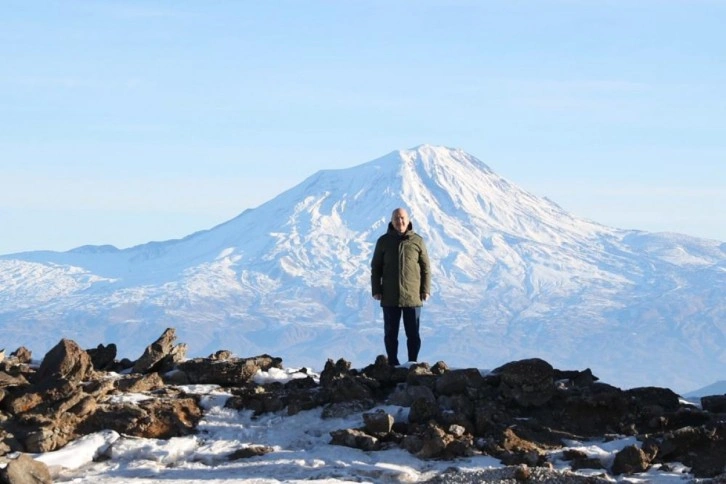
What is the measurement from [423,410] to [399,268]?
3400 mm

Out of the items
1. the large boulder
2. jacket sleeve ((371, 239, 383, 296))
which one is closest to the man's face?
jacket sleeve ((371, 239, 383, 296))

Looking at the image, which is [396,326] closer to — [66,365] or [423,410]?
[423,410]

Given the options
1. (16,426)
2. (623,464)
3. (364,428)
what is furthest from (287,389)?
(623,464)

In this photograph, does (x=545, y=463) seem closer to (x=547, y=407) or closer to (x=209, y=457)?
(x=547, y=407)

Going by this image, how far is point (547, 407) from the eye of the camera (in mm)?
14711

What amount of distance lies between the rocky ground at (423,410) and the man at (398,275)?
132cm

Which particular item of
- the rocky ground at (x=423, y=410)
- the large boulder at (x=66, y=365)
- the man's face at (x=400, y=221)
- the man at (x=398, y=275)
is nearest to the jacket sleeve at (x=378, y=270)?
the man at (x=398, y=275)

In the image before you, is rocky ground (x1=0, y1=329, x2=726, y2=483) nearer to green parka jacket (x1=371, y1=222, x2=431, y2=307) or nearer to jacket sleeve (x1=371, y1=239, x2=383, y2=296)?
green parka jacket (x1=371, y1=222, x2=431, y2=307)

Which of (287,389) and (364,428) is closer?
(364,428)

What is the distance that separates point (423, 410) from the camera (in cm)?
1417

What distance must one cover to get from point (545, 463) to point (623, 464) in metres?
0.67

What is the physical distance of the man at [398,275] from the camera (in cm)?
1733

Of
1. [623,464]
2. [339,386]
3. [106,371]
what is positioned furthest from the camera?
[106,371]

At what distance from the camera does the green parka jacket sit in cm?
1733
